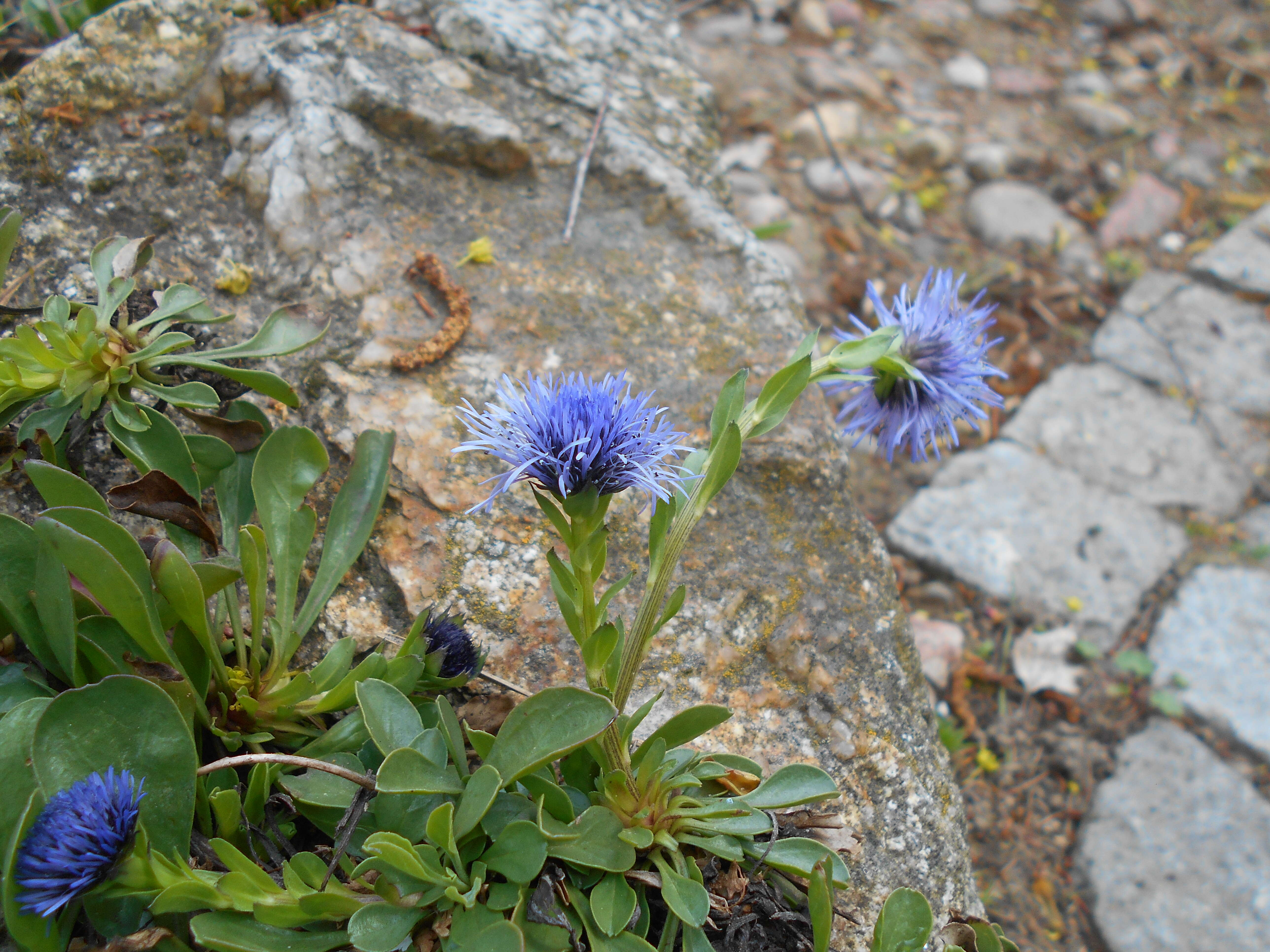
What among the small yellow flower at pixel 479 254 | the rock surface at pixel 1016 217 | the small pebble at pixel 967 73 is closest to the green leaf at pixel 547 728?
the small yellow flower at pixel 479 254

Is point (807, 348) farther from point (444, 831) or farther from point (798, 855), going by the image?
point (444, 831)

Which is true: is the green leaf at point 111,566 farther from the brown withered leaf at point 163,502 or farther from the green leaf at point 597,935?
the green leaf at point 597,935

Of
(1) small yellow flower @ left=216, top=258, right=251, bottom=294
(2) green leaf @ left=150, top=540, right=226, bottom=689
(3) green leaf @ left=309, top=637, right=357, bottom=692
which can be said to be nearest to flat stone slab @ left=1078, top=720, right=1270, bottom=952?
(3) green leaf @ left=309, top=637, right=357, bottom=692

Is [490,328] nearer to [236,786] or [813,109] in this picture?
[236,786]

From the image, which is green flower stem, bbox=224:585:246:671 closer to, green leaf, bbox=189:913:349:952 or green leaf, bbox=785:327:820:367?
green leaf, bbox=189:913:349:952

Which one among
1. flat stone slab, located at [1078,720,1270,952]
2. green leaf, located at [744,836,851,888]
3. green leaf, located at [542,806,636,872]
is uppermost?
green leaf, located at [542,806,636,872]

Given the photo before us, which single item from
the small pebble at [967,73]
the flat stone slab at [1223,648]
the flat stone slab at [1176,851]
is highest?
the small pebble at [967,73]
